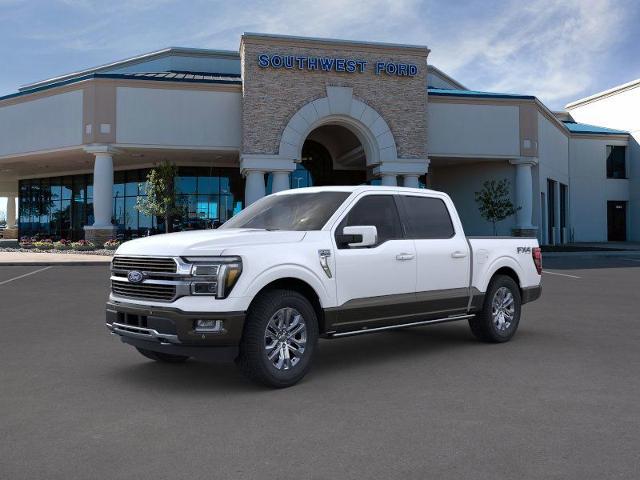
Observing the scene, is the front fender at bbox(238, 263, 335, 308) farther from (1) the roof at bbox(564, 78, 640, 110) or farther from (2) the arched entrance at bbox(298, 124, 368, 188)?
(1) the roof at bbox(564, 78, 640, 110)

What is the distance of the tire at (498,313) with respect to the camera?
8258 mm

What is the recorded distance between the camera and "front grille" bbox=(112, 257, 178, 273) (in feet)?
19.2

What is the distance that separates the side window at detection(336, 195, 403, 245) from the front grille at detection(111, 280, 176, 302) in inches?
83.3

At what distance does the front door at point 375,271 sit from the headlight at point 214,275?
126cm

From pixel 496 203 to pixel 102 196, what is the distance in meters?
20.4

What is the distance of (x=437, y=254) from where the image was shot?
7633 mm

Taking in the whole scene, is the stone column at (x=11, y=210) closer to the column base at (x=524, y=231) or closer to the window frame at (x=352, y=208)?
the column base at (x=524, y=231)

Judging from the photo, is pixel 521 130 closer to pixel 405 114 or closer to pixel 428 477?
pixel 405 114

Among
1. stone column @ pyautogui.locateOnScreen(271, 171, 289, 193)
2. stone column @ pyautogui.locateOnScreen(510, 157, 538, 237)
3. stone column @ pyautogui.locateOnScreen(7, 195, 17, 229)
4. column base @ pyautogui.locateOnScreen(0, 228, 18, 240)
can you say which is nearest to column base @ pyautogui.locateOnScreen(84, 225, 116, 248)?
stone column @ pyautogui.locateOnScreen(271, 171, 289, 193)

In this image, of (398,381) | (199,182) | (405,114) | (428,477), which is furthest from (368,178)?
(428,477)

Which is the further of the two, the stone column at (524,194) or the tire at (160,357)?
the stone column at (524,194)

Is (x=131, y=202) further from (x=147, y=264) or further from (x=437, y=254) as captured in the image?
(x=147, y=264)

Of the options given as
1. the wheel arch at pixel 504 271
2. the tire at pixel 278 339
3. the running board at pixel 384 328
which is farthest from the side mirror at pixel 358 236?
the wheel arch at pixel 504 271

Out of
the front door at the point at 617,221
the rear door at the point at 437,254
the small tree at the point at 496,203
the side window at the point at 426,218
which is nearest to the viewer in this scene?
the rear door at the point at 437,254
